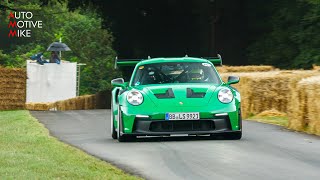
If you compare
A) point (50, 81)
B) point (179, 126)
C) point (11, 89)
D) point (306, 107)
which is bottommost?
point (50, 81)

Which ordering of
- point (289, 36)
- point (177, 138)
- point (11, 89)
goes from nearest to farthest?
point (177, 138) → point (11, 89) → point (289, 36)

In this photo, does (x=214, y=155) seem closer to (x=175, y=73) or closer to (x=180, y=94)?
(x=180, y=94)

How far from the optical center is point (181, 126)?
15.4 metres

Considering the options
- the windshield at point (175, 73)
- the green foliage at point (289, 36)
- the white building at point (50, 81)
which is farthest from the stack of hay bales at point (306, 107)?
the white building at point (50, 81)

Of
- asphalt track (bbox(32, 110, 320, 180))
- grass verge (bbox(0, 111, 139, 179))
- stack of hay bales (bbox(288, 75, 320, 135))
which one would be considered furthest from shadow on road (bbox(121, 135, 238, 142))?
stack of hay bales (bbox(288, 75, 320, 135))

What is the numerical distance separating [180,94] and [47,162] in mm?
3996

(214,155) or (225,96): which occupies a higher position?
(225,96)

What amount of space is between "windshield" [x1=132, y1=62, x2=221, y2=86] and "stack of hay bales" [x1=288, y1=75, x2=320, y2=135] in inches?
79.4

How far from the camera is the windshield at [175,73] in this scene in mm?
16547

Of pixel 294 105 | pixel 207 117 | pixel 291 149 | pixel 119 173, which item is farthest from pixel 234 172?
pixel 294 105

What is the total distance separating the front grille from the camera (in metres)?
15.4

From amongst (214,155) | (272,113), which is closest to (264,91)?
(272,113)

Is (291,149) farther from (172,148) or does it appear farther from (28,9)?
(28,9)

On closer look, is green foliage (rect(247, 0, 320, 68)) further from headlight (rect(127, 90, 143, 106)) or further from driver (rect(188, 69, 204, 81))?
headlight (rect(127, 90, 143, 106))
